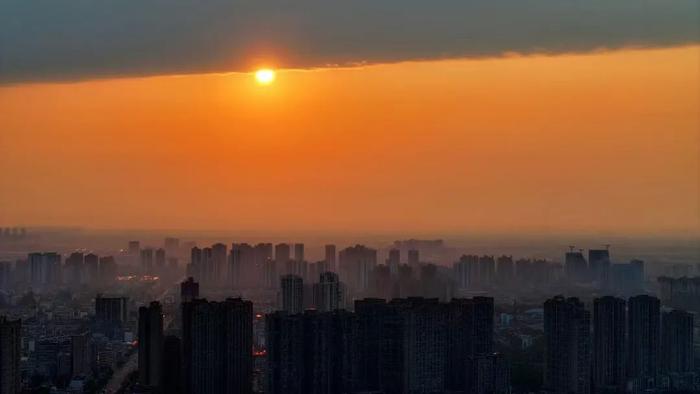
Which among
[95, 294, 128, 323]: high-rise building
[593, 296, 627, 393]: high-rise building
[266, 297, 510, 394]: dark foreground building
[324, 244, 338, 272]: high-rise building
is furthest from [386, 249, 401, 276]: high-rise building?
[95, 294, 128, 323]: high-rise building

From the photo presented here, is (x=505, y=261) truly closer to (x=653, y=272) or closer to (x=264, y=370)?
(x=653, y=272)

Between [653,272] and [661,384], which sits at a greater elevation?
[653,272]

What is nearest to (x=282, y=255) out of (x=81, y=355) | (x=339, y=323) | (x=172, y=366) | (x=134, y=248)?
(x=134, y=248)

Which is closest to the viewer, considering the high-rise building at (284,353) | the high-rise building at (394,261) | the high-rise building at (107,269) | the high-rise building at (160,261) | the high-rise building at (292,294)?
the high-rise building at (284,353)

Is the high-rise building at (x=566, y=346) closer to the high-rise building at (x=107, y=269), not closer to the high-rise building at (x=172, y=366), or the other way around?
the high-rise building at (x=172, y=366)

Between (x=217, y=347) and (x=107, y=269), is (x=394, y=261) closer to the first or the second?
(x=217, y=347)

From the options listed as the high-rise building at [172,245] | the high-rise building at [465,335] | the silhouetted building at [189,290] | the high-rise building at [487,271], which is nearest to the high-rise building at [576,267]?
the high-rise building at [487,271]

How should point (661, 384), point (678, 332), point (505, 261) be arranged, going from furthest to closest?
1. point (505, 261)
2. point (678, 332)
3. point (661, 384)

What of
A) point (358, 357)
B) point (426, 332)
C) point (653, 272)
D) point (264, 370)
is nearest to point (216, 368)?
point (264, 370)
